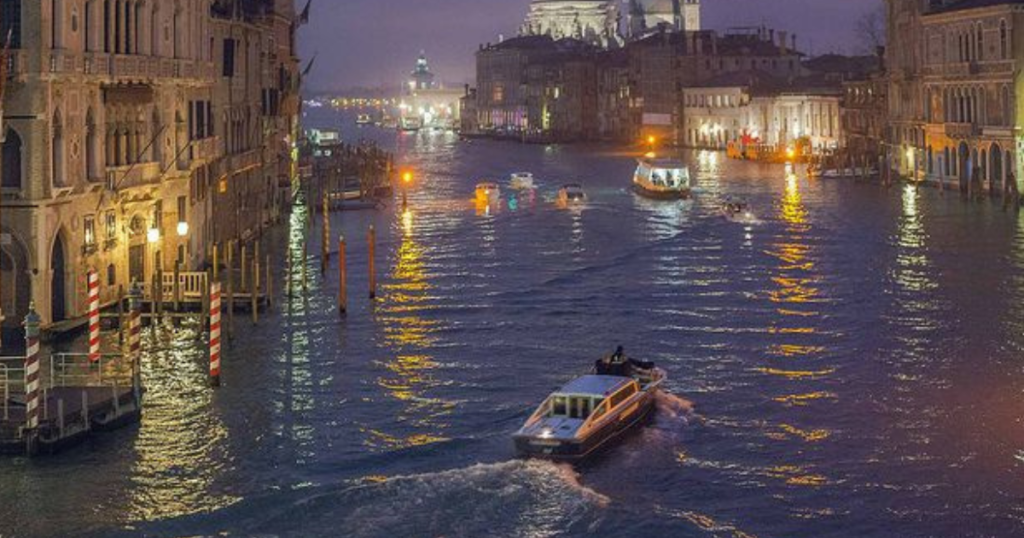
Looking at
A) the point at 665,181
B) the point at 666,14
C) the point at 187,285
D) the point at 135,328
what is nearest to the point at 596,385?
the point at 135,328

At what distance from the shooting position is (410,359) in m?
25.5

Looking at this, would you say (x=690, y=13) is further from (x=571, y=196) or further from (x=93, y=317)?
(x=93, y=317)

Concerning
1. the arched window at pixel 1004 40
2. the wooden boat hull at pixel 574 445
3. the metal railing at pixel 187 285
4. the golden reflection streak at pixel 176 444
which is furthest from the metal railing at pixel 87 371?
the arched window at pixel 1004 40

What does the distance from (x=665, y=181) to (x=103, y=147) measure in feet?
121

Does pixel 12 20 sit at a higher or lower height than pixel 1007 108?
lower

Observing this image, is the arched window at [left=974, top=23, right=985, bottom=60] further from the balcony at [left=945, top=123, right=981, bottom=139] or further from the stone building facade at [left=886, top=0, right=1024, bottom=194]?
the balcony at [left=945, top=123, right=981, bottom=139]

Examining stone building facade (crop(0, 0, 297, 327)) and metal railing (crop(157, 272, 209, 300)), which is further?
metal railing (crop(157, 272, 209, 300))

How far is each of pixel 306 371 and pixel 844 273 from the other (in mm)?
15022

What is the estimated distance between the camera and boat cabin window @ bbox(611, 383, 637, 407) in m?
20.2

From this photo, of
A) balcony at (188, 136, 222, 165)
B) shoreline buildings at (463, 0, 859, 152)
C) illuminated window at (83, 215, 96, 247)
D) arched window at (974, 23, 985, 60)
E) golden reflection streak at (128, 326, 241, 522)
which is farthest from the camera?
shoreline buildings at (463, 0, 859, 152)

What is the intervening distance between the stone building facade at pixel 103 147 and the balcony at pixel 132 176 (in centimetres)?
3

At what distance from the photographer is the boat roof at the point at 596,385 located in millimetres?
20156

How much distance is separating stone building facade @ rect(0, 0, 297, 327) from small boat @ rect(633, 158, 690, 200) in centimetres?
2657

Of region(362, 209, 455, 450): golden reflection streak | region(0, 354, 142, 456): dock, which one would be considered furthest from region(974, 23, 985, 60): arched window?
region(0, 354, 142, 456): dock
